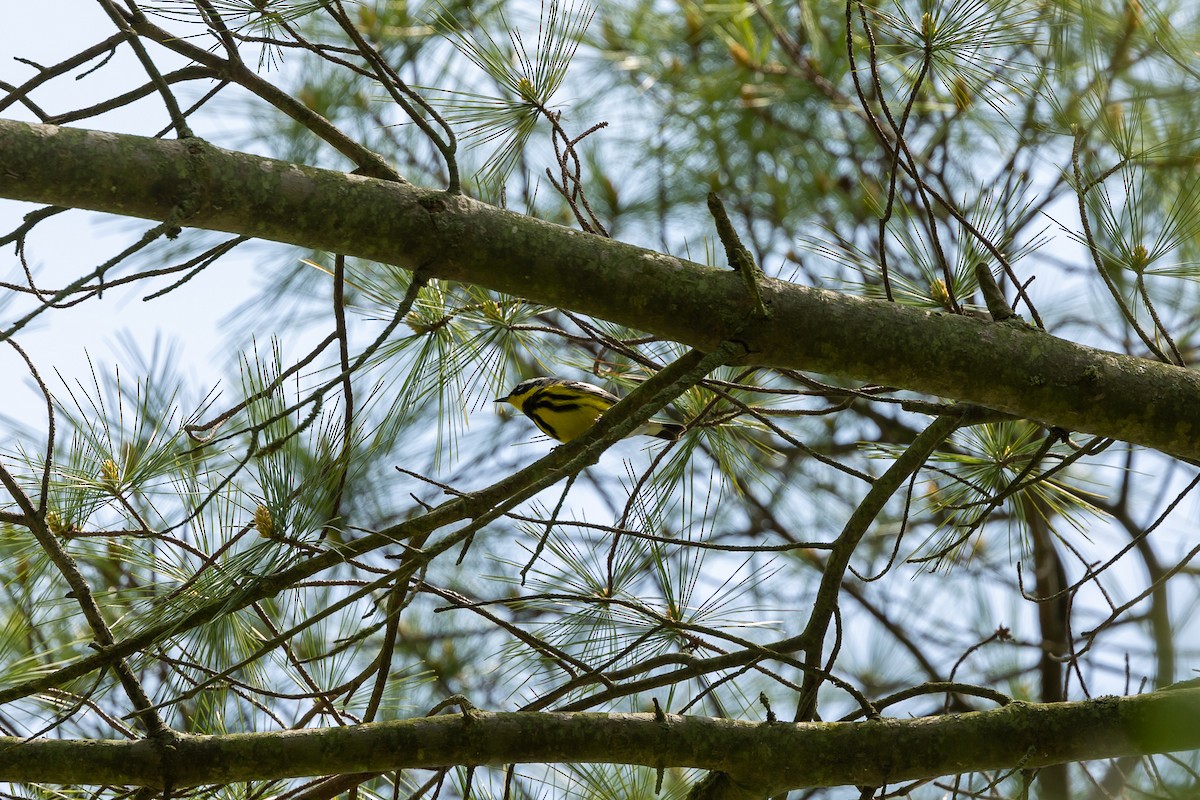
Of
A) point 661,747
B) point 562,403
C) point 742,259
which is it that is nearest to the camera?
point 742,259

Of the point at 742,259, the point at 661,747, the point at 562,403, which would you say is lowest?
the point at 661,747

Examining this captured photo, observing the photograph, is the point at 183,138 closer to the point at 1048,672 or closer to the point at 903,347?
the point at 903,347

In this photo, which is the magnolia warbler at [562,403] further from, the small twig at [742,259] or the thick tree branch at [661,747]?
the small twig at [742,259]

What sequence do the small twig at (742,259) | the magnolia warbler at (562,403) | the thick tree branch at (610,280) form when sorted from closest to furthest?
the thick tree branch at (610,280)
the small twig at (742,259)
the magnolia warbler at (562,403)

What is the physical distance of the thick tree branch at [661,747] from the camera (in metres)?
1.50

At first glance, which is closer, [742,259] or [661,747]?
[742,259]

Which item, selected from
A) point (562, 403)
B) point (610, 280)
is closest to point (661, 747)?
point (610, 280)

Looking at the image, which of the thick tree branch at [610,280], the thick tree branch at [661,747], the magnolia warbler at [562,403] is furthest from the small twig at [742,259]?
the magnolia warbler at [562,403]

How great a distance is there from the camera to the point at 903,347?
152 cm

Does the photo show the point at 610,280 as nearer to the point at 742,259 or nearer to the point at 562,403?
the point at 742,259

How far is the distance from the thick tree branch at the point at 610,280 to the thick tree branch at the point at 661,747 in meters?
0.44

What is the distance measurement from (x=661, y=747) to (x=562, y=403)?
1541 mm

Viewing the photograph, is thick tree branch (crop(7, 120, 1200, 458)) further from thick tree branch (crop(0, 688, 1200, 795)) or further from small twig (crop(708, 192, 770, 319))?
Answer: thick tree branch (crop(0, 688, 1200, 795))

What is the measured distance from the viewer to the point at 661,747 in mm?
1622
